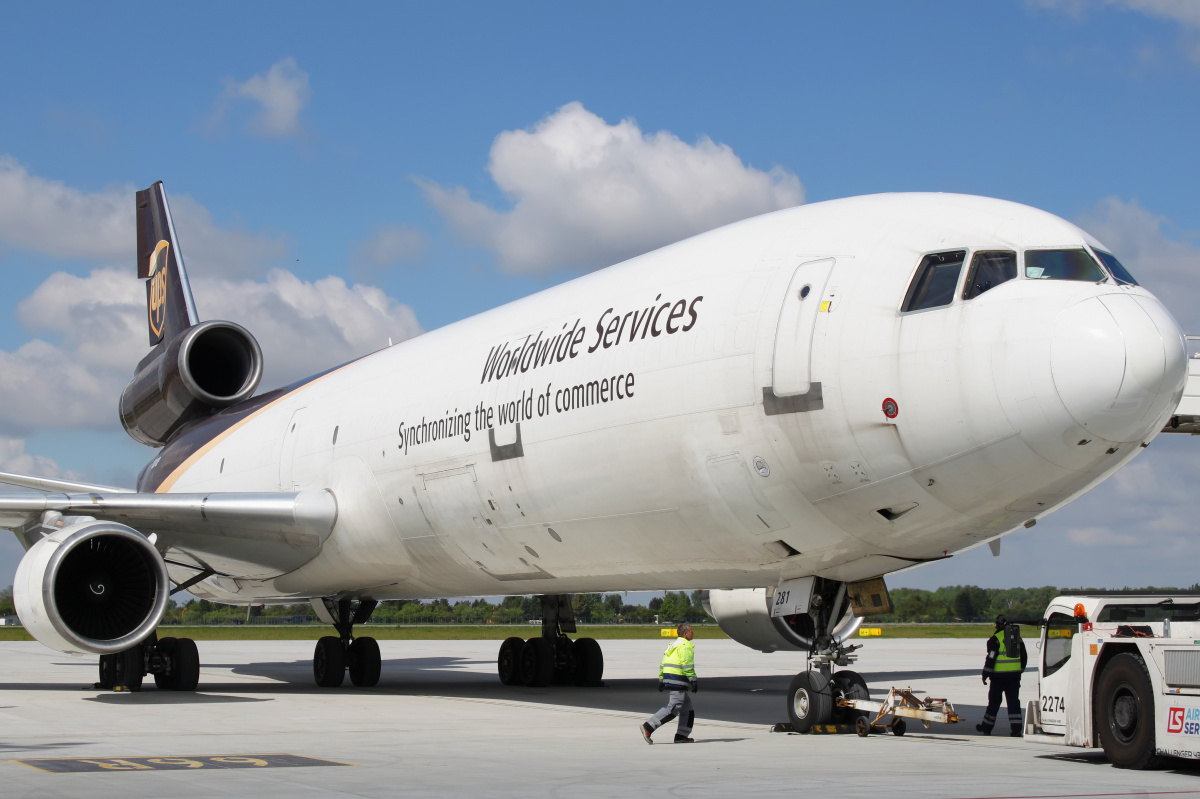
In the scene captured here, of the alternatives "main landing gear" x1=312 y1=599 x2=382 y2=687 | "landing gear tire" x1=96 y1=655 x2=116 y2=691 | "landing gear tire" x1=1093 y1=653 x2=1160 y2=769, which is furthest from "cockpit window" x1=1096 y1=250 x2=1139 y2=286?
"landing gear tire" x1=96 y1=655 x2=116 y2=691

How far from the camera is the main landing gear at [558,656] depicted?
65.9ft

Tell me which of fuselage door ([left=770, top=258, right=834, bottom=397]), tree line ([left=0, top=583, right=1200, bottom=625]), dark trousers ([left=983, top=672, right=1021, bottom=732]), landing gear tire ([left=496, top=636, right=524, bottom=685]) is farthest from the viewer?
tree line ([left=0, top=583, right=1200, bottom=625])

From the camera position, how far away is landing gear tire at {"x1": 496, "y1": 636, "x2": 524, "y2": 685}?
20.5 meters

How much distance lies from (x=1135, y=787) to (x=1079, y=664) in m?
1.82

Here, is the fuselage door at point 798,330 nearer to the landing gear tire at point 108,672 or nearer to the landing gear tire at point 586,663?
the landing gear tire at point 586,663

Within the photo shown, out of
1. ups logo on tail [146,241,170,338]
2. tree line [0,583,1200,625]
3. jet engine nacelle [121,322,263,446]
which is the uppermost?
ups logo on tail [146,241,170,338]

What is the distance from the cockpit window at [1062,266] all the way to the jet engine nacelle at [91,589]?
11.3 meters

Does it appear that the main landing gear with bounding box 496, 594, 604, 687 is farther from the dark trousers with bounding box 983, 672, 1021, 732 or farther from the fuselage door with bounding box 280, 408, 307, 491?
the dark trousers with bounding box 983, 672, 1021, 732

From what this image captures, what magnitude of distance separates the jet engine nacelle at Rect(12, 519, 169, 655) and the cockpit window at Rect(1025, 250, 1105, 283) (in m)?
11.3

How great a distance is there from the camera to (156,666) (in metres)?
Result: 18.6

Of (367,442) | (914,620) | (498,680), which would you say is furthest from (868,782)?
(914,620)

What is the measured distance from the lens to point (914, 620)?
3342 inches

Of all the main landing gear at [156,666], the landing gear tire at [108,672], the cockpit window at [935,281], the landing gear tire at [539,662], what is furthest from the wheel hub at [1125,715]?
the landing gear tire at [108,672]

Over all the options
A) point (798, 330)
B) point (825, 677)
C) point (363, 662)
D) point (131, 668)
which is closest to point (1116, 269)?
point (798, 330)
